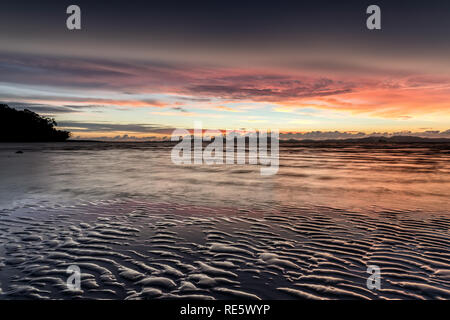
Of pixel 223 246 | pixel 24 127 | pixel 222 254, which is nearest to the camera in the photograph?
pixel 222 254

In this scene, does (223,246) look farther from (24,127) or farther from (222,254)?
(24,127)

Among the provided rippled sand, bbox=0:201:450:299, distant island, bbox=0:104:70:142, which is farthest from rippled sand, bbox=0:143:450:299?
distant island, bbox=0:104:70:142

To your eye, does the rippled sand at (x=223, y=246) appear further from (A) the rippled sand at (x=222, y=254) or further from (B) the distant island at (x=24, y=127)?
(B) the distant island at (x=24, y=127)

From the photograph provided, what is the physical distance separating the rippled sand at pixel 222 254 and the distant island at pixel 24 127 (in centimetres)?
16004

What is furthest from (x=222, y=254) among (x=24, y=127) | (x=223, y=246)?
(x=24, y=127)

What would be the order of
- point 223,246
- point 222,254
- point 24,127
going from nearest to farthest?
point 222,254 < point 223,246 < point 24,127

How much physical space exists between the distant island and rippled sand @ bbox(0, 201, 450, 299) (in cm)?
16004

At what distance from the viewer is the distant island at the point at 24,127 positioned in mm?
140600

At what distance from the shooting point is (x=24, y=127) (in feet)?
495

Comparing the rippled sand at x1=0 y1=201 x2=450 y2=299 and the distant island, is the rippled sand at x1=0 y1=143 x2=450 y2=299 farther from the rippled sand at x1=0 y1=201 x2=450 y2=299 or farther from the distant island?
the distant island

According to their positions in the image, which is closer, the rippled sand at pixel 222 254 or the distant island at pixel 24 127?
the rippled sand at pixel 222 254

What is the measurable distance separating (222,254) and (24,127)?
181051 mm

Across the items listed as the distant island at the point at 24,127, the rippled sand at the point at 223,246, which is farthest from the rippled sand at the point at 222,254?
the distant island at the point at 24,127
